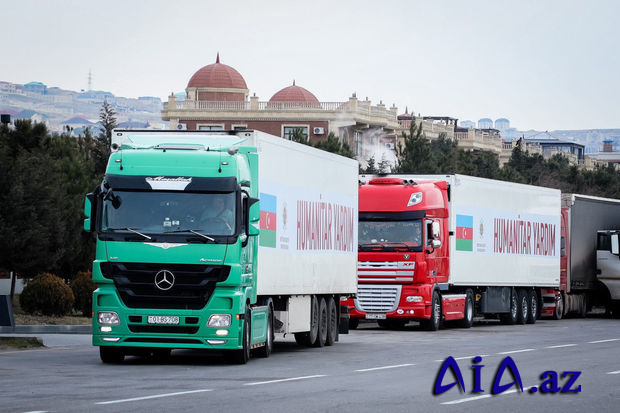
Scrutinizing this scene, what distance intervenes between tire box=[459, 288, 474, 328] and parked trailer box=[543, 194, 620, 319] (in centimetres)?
697

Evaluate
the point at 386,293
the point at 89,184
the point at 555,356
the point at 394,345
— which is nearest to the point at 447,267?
the point at 386,293

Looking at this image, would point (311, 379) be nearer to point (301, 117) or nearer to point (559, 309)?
point (559, 309)

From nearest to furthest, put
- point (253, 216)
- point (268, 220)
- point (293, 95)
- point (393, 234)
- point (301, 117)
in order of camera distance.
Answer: point (253, 216), point (268, 220), point (393, 234), point (301, 117), point (293, 95)

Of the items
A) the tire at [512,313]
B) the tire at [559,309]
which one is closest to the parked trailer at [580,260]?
the tire at [559,309]

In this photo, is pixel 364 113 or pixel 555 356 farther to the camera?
pixel 364 113

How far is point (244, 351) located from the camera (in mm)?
20797

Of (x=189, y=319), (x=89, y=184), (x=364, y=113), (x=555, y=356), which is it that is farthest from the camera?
(x=364, y=113)

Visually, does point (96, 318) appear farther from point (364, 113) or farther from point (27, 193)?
point (364, 113)

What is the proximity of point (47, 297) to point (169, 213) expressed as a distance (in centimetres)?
1433

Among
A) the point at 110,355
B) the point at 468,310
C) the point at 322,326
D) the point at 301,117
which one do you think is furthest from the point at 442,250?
the point at 301,117

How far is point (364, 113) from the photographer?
121688 millimetres

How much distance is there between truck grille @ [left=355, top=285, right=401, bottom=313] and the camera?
33.5 m

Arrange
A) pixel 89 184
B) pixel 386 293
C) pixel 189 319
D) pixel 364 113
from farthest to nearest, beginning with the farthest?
1. pixel 364 113
2. pixel 89 184
3. pixel 386 293
4. pixel 189 319

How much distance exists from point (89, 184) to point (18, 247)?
29.6 ft
